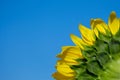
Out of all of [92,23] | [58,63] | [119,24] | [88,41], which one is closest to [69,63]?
[58,63]

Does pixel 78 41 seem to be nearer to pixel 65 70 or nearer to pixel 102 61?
pixel 65 70

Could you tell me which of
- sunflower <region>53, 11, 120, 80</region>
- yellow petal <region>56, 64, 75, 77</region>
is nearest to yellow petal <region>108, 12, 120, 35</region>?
sunflower <region>53, 11, 120, 80</region>

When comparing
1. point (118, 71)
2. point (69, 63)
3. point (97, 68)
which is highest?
point (69, 63)

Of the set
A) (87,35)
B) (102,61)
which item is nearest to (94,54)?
(102,61)

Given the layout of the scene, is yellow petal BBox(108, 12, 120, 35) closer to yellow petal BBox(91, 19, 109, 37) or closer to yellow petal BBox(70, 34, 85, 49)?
yellow petal BBox(91, 19, 109, 37)

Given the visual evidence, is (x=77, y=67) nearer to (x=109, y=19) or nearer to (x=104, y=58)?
(x=104, y=58)
